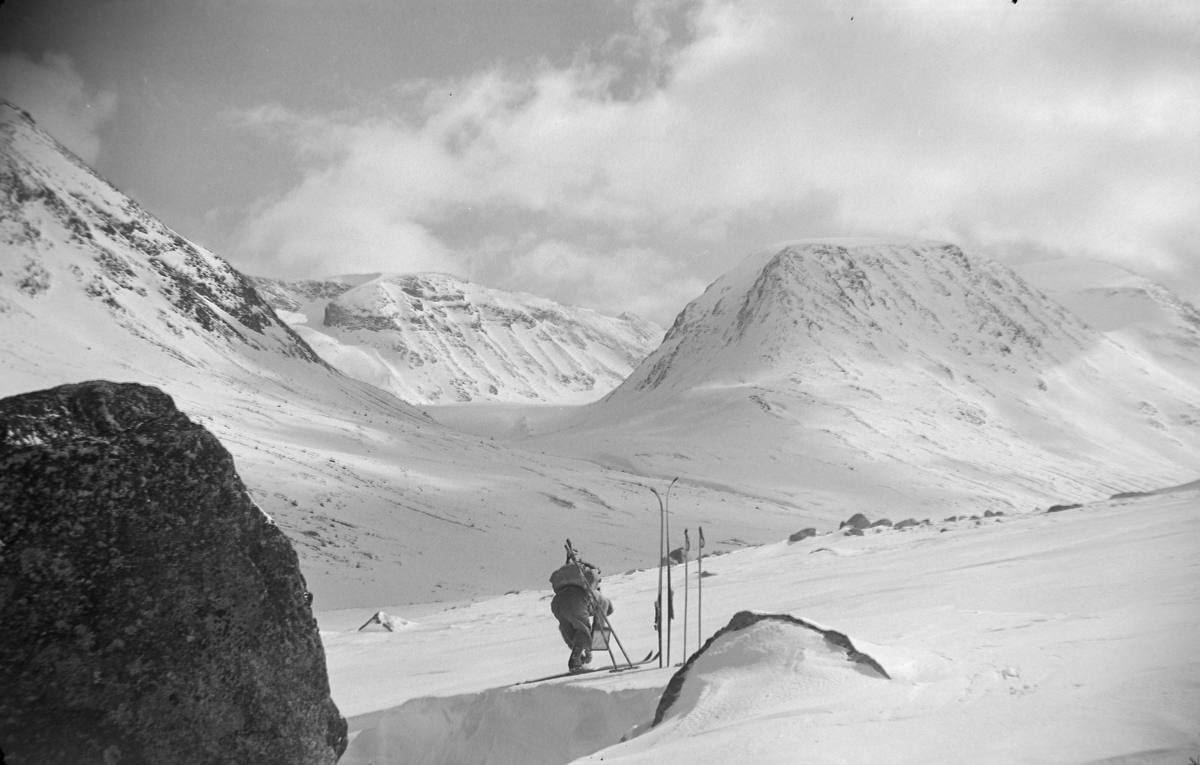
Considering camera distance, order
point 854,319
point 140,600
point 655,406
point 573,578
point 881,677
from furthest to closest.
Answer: point 854,319, point 655,406, point 573,578, point 881,677, point 140,600

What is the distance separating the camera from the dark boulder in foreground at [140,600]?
137 inches

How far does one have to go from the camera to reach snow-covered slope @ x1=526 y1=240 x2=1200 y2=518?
64.8 metres

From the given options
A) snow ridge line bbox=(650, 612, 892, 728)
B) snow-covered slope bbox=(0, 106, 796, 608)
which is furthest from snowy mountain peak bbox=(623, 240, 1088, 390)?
snow ridge line bbox=(650, 612, 892, 728)

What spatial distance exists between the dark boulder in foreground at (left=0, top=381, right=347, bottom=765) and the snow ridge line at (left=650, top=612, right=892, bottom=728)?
1759 millimetres

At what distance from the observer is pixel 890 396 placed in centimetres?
8750

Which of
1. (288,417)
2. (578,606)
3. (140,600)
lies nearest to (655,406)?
(288,417)

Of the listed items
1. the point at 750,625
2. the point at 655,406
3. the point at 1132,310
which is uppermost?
the point at 1132,310

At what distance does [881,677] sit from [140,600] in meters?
3.37

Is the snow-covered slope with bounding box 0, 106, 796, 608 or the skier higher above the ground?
the snow-covered slope with bounding box 0, 106, 796, 608

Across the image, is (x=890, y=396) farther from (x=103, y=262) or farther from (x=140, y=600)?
(x=140, y=600)

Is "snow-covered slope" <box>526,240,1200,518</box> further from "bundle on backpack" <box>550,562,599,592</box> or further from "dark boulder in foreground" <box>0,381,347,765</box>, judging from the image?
"dark boulder in foreground" <box>0,381,347,765</box>

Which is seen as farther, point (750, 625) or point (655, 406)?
point (655, 406)

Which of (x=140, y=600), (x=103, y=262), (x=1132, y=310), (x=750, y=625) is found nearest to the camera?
(x=140, y=600)

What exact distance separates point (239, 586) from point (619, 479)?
4289cm
